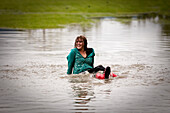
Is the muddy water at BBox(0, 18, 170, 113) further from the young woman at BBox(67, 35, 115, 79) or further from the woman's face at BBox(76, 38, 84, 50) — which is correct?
the woman's face at BBox(76, 38, 84, 50)

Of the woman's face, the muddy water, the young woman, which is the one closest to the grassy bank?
the muddy water

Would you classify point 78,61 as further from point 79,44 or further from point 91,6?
point 91,6

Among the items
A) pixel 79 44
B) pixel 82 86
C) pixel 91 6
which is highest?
pixel 91 6

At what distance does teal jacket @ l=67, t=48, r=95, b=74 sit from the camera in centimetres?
1031

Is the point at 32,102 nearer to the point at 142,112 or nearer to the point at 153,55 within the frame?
the point at 142,112

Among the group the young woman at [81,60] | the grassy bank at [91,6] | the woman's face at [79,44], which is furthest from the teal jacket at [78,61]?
the grassy bank at [91,6]

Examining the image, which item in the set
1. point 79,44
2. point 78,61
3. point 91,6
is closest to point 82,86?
point 78,61

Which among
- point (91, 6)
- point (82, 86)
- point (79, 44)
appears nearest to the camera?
point (82, 86)

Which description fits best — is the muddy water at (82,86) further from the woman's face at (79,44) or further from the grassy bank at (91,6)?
the grassy bank at (91,6)

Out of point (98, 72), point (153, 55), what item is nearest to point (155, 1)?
point (153, 55)

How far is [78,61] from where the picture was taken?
1033 cm

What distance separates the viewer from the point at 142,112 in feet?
22.8

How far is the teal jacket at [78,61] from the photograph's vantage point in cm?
1031

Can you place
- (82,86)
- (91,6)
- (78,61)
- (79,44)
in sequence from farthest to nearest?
(91,6) < (78,61) < (79,44) < (82,86)
